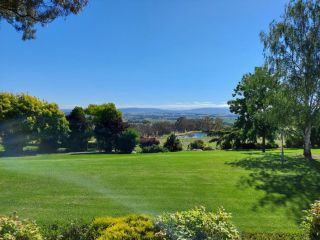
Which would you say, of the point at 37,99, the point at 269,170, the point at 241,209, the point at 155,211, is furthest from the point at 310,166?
the point at 37,99

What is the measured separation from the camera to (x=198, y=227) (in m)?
5.09

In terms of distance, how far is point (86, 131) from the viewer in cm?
3581

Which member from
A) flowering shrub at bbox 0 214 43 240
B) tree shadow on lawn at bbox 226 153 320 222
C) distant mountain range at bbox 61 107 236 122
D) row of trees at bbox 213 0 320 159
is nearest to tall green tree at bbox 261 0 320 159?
row of trees at bbox 213 0 320 159

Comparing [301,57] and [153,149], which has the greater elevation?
[301,57]

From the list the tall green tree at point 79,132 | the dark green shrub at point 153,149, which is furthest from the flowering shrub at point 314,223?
the tall green tree at point 79,132

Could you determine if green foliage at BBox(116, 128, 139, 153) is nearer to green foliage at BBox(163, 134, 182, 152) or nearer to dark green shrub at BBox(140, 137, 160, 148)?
dark green shrub at BBox(140, 137, 160, 148)

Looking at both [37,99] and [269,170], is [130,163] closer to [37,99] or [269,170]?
[269,170]

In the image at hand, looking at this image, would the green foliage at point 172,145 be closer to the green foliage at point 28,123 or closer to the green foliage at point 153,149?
the green foliage at point 153,149

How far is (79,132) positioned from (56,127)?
3.18m

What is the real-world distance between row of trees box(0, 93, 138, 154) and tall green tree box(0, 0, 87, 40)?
23.6 m

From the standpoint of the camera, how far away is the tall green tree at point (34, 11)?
732cm

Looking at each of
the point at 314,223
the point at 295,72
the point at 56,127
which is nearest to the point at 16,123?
the point at 56,127

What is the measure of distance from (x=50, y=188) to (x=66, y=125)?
24.6 m

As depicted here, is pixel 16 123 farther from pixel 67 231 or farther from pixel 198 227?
pixel 198 227
